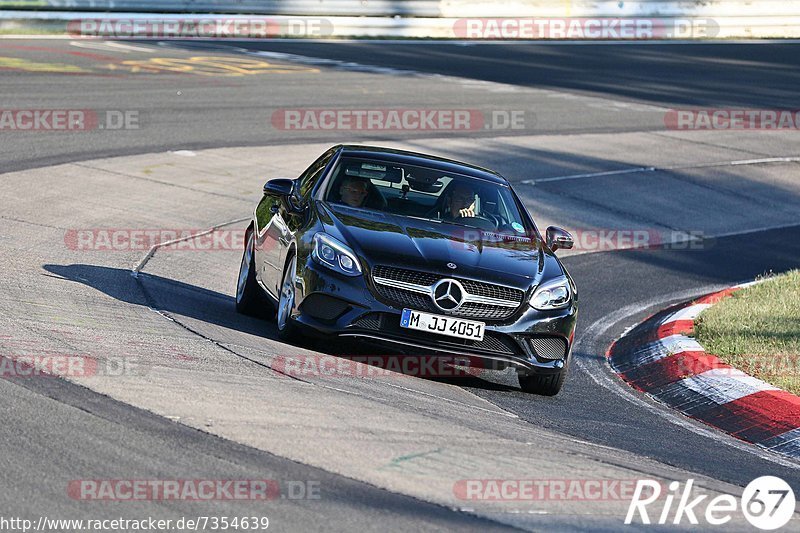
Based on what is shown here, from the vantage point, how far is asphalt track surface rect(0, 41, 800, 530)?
5.47 metres

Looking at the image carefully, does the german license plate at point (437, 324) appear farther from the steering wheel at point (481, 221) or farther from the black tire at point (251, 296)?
the black tire at point (251, 296)

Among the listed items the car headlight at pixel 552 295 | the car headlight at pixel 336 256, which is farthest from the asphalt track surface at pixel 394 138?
the car headlight at pixel 336 256

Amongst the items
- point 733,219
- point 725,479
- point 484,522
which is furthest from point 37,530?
point 733,219

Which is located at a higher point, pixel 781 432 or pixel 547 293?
pixel 547 293

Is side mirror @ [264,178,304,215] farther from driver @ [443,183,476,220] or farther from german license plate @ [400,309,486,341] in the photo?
german license plate @ [400,309,486,341]

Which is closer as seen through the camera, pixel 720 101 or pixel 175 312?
pixel 175 312

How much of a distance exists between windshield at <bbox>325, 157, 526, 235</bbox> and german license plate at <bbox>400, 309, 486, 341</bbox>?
1359 millimetres

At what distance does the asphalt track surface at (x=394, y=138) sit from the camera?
5.47 metres

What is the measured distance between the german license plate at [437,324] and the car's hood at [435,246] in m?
0.31

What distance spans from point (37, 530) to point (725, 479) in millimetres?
3618

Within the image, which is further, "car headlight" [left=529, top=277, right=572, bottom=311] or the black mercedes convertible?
"car headlight" [left=529, top=277, right=572, bottom=311]

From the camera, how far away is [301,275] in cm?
841

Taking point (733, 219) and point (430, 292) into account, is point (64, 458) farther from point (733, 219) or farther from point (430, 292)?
point (733, 219)

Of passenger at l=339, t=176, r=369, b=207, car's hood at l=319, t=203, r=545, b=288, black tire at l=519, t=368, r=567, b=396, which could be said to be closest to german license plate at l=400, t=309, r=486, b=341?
car's hood at l=319, t=203, r=545, b=288
